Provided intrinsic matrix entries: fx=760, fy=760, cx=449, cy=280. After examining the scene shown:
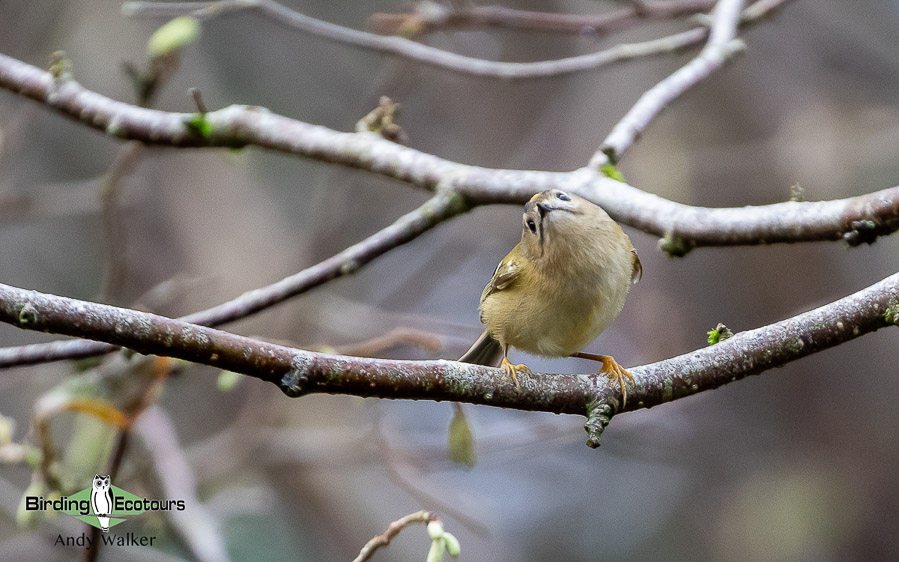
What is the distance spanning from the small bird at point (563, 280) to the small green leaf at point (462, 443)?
Result: 262 mm

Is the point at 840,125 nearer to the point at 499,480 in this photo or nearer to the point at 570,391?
the point at 499,480

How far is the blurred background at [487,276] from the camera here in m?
5.24

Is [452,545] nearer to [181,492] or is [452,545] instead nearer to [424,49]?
[181,492]

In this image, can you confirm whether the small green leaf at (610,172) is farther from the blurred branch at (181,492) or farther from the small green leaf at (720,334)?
the blurred branch at (181,492)

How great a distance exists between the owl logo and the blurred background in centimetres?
133

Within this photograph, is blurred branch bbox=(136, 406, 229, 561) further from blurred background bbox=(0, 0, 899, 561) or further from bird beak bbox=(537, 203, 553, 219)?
bird beak bbox=(537, 203, 553, 219)

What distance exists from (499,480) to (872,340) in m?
3.69

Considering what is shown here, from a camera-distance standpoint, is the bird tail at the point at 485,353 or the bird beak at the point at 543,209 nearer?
the bird beak at the point at 543,209

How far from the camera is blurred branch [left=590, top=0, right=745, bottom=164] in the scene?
2832 mm

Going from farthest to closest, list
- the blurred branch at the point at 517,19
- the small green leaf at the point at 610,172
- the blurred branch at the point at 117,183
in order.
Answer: the blurred branch at the point at 517,19 < the blurred branch at the point at 117,183 < the small green leaf at the point at 610,172

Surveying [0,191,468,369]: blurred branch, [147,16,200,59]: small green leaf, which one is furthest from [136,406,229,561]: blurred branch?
[147,16,200,59]: small green leaf

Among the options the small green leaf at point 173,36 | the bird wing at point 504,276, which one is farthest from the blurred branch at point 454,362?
the small green leaf at point 173,36

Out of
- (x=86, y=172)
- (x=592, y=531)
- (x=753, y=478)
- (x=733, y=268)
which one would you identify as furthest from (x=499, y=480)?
(x=86, y=172)

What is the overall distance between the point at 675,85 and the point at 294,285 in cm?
176
